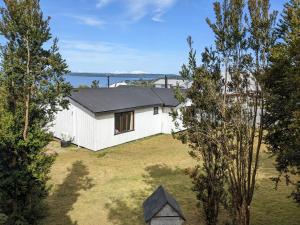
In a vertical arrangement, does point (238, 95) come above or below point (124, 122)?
above

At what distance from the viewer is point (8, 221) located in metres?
9.77

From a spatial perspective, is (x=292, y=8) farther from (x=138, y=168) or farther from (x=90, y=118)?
(x=90, y=118)

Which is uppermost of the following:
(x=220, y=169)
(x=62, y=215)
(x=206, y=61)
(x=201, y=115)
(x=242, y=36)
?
(x=242, y=36)

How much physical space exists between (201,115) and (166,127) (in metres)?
19.4

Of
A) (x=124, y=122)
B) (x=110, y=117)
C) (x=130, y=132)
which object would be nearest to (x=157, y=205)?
(x=110, y=117)

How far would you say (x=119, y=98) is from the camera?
2562 cm

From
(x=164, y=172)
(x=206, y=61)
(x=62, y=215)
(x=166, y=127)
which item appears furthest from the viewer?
(x=166, y=127)

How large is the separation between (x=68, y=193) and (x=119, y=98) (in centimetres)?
1268

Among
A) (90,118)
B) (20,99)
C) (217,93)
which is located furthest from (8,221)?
(90,118)

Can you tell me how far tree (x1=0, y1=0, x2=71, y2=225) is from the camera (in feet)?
30.9

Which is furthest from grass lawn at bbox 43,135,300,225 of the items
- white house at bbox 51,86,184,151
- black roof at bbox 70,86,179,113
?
black roof at bbox 70,86,179,113

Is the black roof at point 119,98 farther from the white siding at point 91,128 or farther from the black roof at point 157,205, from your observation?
the black roof at point 157,205

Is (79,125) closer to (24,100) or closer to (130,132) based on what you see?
(130,132)

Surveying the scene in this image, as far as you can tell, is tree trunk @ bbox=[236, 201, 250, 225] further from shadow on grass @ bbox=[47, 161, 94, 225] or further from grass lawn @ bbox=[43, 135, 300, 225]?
shadow on grass @ bbox=[47, 161, 94, 225]
